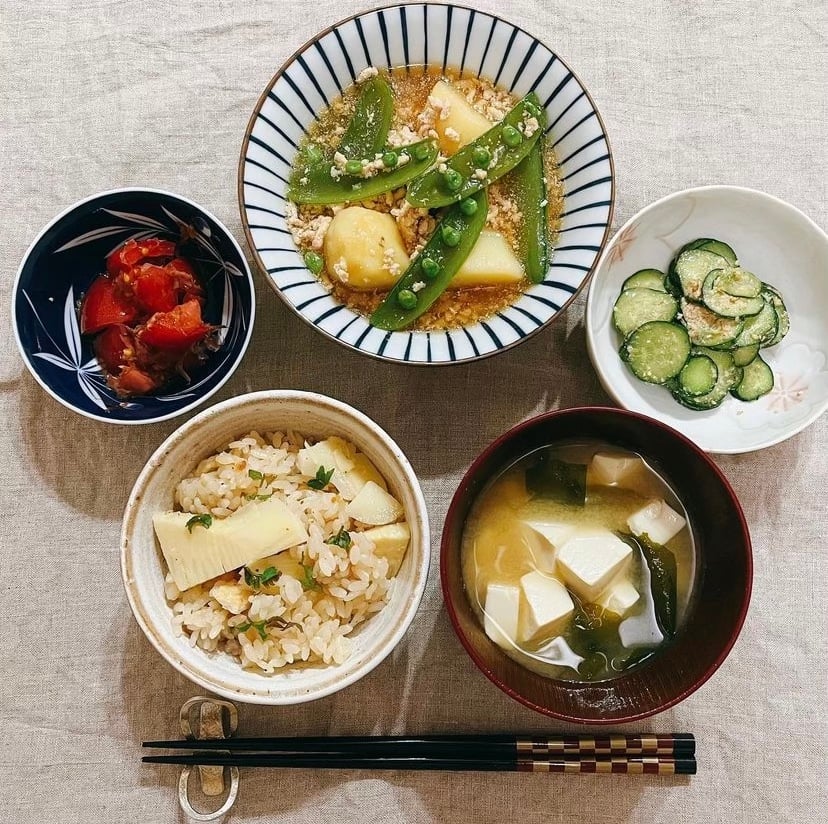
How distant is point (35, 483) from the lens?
6.24 feet

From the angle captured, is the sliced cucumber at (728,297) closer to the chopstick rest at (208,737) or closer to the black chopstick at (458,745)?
the black chopstick at (458,745)

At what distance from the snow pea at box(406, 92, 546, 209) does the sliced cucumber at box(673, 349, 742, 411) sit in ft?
2.06

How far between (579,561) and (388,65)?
1202 millimetres

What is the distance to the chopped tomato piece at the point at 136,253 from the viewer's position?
1.75 metres

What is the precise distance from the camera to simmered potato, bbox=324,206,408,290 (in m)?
1.67

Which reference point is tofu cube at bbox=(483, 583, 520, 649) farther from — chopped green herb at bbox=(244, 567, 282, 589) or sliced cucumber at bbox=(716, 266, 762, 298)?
sliced cucumber at bbox=(716, 266, 762, 298)

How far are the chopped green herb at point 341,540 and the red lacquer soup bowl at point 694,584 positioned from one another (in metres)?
0.21

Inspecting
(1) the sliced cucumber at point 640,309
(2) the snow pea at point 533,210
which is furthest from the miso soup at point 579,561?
(2) the snow pea at point 533,210

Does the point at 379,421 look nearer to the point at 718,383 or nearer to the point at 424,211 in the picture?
the point at 424,211

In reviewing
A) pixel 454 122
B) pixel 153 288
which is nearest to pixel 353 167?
pixel 454 122

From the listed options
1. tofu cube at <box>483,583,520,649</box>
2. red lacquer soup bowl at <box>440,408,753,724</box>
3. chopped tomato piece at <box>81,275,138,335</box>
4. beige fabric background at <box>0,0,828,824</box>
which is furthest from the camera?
beige fabric background at <box>0,0,828,824</box>

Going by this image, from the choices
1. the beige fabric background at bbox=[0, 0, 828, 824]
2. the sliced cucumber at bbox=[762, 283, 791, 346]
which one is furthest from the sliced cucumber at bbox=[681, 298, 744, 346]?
the beige fabric background at bbox=[0, 0, 828, 824]

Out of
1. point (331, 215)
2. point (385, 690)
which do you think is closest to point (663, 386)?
point (331, 215)

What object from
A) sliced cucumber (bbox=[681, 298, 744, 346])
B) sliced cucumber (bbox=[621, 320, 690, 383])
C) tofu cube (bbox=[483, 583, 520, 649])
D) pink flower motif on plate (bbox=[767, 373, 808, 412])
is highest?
sliced cucumber (bbox=[681, 298, 744, 346])
